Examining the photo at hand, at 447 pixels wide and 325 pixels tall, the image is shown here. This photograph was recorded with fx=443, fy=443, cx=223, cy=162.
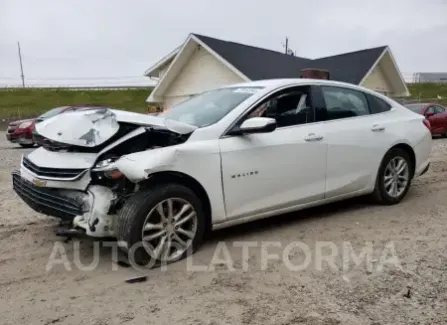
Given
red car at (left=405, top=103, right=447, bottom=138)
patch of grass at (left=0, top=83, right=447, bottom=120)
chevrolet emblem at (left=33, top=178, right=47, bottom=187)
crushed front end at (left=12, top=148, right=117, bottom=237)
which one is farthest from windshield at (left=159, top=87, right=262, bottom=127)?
patch of grass at (left=0, top=83, right=447, bottom=120)

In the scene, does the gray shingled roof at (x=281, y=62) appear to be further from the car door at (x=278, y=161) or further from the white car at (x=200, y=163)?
the car door at (x=278, y=161)

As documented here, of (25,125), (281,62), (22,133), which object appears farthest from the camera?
(281,62)

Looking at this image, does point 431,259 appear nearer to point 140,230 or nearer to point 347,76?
point 140,230

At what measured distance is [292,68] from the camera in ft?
75.4

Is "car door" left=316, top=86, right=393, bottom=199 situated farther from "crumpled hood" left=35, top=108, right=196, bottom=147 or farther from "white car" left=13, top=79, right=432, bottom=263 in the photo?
"crumpled hood" left=35, top=108, right=196, bottom=147

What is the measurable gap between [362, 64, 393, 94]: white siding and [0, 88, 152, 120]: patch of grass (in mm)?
25596

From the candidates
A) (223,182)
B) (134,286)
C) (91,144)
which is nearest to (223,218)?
(223,182)

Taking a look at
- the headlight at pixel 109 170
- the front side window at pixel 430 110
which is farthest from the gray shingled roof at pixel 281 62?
the headlight at pixel 109 170

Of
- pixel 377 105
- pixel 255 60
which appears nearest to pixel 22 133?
pixel 255 60

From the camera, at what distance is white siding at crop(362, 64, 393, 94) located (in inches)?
953

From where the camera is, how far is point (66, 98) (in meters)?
50.2

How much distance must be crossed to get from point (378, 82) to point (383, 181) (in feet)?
69.6

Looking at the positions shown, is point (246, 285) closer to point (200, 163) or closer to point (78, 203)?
point (200, 163)

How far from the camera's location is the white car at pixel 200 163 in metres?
3.64
